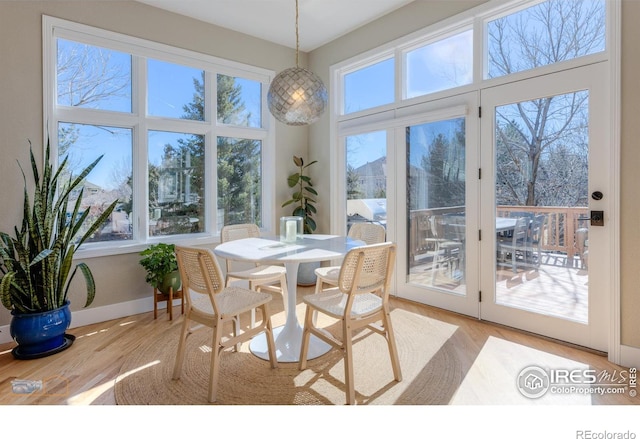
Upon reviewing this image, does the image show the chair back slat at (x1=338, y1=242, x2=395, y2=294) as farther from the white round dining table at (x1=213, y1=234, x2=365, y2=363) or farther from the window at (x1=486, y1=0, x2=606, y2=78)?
the window at (x1=486, y1=0, x2=606, y2=78)

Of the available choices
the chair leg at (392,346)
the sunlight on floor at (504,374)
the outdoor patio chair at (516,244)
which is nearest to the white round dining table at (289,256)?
the chair leg at (392,346)

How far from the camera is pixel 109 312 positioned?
128 inches

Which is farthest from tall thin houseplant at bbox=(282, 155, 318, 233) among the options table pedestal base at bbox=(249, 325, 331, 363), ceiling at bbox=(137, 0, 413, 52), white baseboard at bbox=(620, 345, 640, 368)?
white baseboard at bbox=(620, 345, 640, 368)

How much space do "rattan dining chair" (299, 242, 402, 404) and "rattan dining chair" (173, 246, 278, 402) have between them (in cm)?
35

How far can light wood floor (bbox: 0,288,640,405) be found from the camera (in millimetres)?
1965

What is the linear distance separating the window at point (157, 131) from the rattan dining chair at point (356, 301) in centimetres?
227

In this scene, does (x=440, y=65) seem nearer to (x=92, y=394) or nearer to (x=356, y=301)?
(x=356, y=301)

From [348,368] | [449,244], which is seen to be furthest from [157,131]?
[449,244]

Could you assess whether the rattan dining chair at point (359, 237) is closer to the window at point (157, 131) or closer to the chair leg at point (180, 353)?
the chair leg at point (180, 353)

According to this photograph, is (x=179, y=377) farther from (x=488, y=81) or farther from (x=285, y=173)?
(x=488, y=81)

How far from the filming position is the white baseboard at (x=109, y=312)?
10.2 feet

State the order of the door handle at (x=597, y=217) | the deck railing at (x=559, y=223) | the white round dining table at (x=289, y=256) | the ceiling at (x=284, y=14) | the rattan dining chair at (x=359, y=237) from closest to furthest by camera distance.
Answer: the white round dining table at (x=289, y=256) → the door handle at (x=597, y=217) → the deck railing at (x=559, y=223) → the rattan dining chair at (x=359, y=237) → the ceiling at (x=284, y=14)

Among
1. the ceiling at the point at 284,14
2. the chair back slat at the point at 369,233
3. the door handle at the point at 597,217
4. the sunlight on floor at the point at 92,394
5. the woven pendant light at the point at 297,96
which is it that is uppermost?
the ceiling at the point at 284,14

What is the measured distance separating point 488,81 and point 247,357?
116 inches
